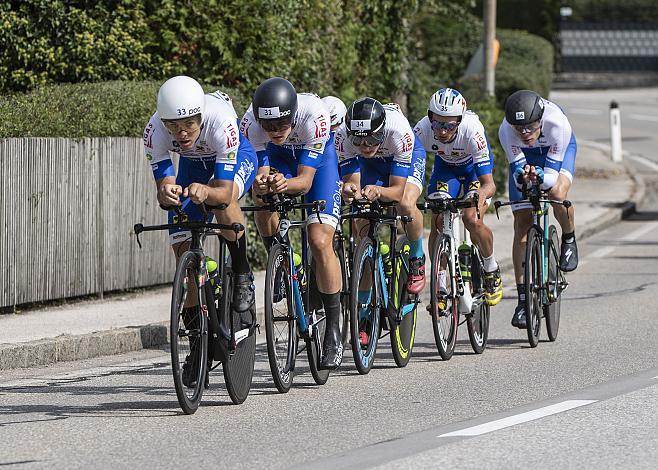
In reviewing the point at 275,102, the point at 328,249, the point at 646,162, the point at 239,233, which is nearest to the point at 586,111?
the point at 646,162

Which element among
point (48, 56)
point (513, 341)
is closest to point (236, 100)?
point (48, 56)

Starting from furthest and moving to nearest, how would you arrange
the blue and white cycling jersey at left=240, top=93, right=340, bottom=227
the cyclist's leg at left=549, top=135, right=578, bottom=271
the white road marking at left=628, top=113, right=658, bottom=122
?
the white road marking at left=628, top=113, right=658, bottom=122 < the cyclist's leg at left=549, top=135, right=578, bottom=271 < the blue and white cycling jersey at left=240, top=93, right=340, bottom=227

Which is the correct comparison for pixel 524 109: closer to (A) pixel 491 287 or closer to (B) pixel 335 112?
(A) pixel 491 287

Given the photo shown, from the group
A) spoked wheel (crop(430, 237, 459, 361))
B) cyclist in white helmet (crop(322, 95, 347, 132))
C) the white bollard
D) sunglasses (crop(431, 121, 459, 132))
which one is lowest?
spoked wheel (crop(430, 237, 459, 361))

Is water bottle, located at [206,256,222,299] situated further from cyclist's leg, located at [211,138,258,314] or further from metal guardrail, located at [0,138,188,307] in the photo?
metal guardrail, located at [0,138,188,307]

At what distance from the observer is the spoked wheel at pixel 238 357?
27.7ft

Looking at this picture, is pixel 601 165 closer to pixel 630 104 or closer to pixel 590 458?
pixel 630 104

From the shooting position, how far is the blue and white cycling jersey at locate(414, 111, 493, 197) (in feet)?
35.2

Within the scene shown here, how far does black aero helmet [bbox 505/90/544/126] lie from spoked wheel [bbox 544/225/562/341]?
102cm

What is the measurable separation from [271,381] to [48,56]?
796cm

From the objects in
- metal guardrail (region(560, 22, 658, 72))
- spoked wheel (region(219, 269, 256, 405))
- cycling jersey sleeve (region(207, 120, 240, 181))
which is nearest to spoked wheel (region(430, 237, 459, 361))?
spoked wheel (region(219, 269, 256, 405))

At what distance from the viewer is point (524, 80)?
34.1 m

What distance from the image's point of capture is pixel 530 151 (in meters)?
11.6

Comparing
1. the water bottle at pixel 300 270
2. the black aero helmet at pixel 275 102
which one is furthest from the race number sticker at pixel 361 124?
the water bottle at pixel 300 270
